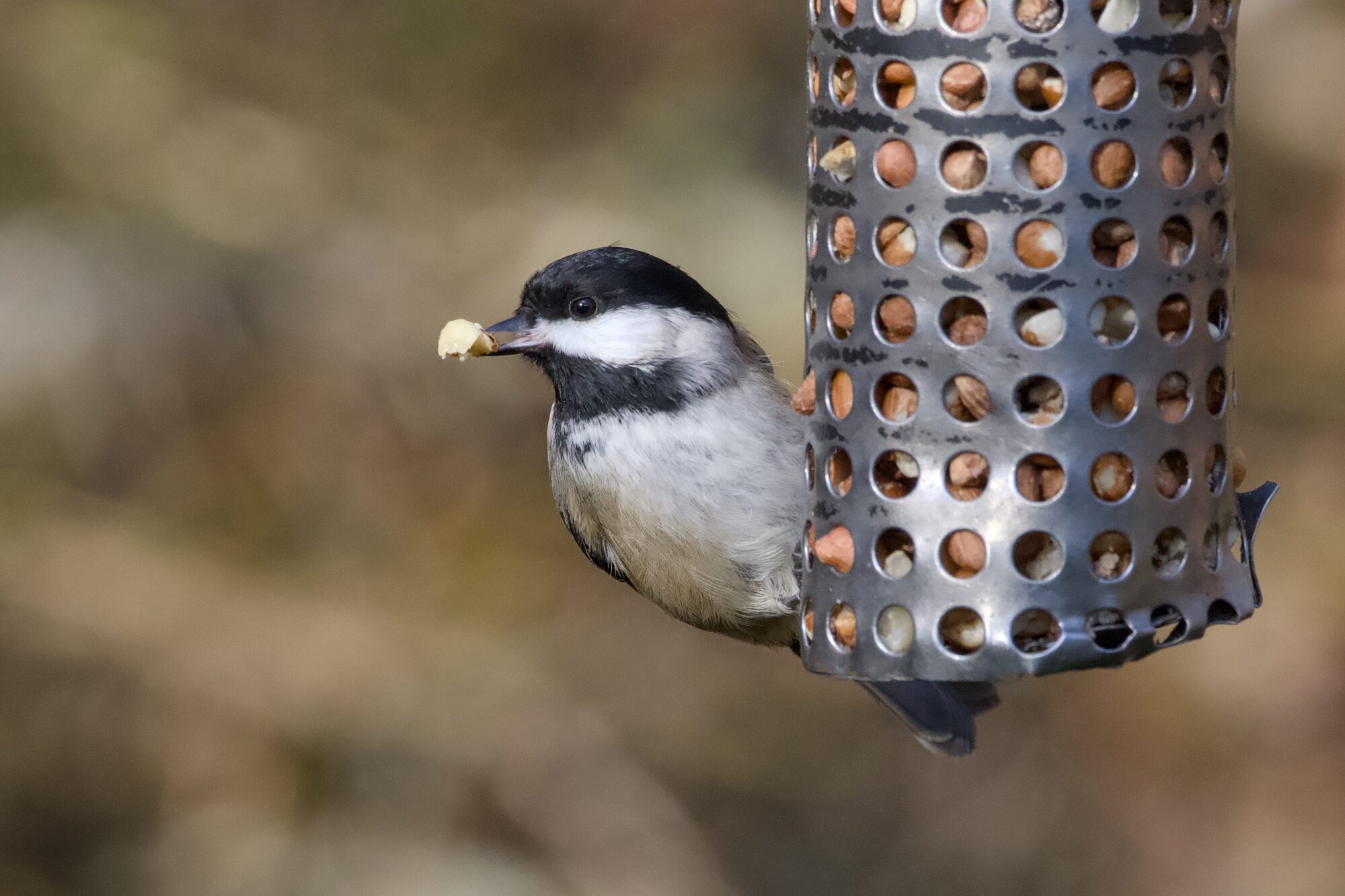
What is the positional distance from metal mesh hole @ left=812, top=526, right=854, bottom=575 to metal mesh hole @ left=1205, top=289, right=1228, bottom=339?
546 millimetres

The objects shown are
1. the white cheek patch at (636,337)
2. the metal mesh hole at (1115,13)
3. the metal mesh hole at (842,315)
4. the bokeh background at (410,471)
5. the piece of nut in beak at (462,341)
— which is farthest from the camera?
the bokeh background at (410,471)

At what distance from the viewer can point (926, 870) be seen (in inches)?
217

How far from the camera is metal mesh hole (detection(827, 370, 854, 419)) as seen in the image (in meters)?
2.05

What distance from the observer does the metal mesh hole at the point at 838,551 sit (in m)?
2.04

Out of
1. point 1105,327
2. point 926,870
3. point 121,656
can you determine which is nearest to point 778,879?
point 926,870

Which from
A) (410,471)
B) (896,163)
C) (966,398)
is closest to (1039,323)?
(966,398)

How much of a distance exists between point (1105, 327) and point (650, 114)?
3.42 meters

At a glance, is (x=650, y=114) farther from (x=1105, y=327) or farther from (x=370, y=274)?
(x=1105, y=327)

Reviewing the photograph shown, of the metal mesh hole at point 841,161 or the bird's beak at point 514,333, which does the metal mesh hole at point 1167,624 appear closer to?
the metal mesh hole at point 841,161

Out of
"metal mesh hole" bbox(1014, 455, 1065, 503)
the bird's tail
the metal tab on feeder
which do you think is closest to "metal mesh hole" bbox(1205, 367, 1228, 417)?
the metal tab on feeder

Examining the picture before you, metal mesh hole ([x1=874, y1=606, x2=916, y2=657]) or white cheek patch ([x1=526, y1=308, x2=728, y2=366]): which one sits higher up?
white cheek patch ([x1=526, y1=308, x2=728, y2=366])

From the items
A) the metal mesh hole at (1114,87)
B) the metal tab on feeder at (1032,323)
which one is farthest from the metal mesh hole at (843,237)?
the metal mesh hole at (1114,87)

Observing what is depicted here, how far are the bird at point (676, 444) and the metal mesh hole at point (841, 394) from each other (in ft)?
1.84

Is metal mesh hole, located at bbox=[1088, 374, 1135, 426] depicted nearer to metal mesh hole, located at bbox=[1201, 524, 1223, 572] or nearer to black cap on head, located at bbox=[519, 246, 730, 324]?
metal mesh hole, located at bbox=[1201, 524, 1223, 572]
